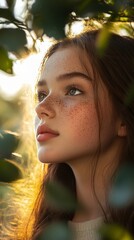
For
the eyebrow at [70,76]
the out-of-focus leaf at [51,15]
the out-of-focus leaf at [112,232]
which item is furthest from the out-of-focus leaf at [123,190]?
the eyebrow at [70,76]

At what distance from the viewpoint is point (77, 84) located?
1.42 metres

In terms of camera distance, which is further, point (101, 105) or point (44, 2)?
point (101, 105)

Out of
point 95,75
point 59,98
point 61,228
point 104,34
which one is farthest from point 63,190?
point 95,75

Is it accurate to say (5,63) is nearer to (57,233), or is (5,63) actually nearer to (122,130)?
(57,233)

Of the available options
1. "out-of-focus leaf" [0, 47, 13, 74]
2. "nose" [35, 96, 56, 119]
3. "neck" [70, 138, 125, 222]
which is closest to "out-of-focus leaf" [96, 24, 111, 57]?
"out-of-focus leaf" [0, 47, 13, 74]

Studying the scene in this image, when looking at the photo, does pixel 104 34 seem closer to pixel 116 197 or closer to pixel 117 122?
pixel 116 197

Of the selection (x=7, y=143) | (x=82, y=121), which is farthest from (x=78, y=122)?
(x=7, y=143)

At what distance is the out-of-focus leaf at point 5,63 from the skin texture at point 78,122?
90 centimetres

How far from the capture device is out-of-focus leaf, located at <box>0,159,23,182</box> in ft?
1.37

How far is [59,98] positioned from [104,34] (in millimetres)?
1014

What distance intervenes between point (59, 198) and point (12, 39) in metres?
0.15

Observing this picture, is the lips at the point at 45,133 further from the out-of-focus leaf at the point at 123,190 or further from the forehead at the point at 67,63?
the out-of-focus leaf at the point at 123,190

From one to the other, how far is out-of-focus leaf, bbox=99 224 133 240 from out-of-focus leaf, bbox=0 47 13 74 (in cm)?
19

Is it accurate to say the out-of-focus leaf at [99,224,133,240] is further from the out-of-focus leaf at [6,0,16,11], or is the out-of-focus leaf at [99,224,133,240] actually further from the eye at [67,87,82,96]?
the eye at [67,87,82,96]
